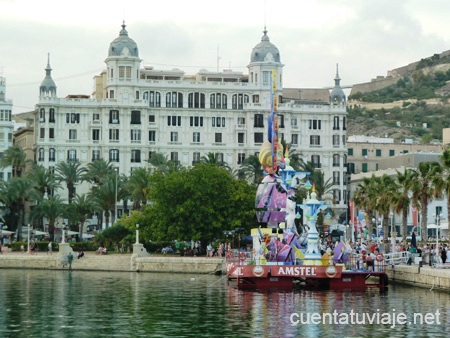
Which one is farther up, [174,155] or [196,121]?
[196,121]

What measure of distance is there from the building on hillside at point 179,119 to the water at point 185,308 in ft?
231

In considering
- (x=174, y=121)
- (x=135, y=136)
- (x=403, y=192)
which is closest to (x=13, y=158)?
(x=135, y=136)

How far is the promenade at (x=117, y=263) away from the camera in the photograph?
97.6 m

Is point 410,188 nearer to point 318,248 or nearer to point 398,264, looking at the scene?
point 398,264

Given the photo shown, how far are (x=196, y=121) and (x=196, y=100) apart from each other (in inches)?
118

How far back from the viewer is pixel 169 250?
11469cm

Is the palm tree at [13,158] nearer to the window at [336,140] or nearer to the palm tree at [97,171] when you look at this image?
the palm tree at [97,171]

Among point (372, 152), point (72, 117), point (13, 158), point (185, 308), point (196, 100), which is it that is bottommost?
point (185, 308)

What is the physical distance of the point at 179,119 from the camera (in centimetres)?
15988

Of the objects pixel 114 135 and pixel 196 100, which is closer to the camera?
pixel 114 135

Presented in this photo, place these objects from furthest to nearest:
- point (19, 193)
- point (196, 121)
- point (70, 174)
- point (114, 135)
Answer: point (196, 121) → point (114, 135) → point (70, 174) → point (19, 193)

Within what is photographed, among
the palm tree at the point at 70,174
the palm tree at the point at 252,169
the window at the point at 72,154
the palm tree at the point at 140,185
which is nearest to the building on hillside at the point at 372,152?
the palm tree at the point at 252,169

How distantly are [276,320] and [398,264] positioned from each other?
28.5m

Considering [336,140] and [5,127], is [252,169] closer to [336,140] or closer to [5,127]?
[336,140]
